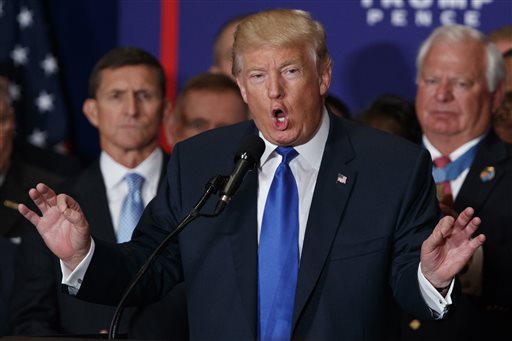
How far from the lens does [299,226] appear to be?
3.05m

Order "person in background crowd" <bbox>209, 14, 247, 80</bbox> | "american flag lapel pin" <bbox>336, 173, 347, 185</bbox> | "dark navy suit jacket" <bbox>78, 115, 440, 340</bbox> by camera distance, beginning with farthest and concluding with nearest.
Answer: "person in background crowd" <bbox>209, 14, 247, 80</bbox>
"american flag lapel pin" <bbox>336, 173, 347, 185</bbox>
"dark navy suit jacket" <bbox>78, 115, 440, 340</bbox>

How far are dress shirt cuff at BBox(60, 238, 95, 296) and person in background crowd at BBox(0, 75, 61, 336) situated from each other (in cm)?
151

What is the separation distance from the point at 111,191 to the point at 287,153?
1397 millimetres

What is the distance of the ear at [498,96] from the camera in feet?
14.6

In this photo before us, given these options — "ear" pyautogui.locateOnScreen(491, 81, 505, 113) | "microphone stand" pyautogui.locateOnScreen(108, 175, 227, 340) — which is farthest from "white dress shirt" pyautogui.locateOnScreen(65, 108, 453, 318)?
"ear" pyautogui.locateOnScreen(491, 81, 505, 113)

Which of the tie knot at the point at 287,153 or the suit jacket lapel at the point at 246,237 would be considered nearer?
the suit jacket lapel at the point at 246,237

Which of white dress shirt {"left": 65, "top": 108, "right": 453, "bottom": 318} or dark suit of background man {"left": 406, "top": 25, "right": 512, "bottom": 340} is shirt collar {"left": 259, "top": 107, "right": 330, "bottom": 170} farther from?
dark suit of background man {"left": 406, "top": 25, "right": 512, "bottom": 340}

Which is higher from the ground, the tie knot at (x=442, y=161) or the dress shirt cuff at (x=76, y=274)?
the dress shirt cuff at (x=76, y=274)

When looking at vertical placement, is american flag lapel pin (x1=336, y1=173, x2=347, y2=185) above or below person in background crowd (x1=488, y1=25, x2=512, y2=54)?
below

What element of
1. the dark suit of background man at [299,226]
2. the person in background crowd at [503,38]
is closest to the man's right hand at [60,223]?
the dark suit of background man at [299,226]

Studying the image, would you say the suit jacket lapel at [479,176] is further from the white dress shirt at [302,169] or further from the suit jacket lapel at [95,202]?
the suit jacket lapel at [95,202]

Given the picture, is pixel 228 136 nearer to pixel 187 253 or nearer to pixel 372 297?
pixel 187 253

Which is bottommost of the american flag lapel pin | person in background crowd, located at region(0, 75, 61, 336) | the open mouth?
person in background crowd, located at region(0, 75, 61, 336)

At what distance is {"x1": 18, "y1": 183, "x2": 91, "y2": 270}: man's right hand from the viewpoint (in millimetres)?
2883
